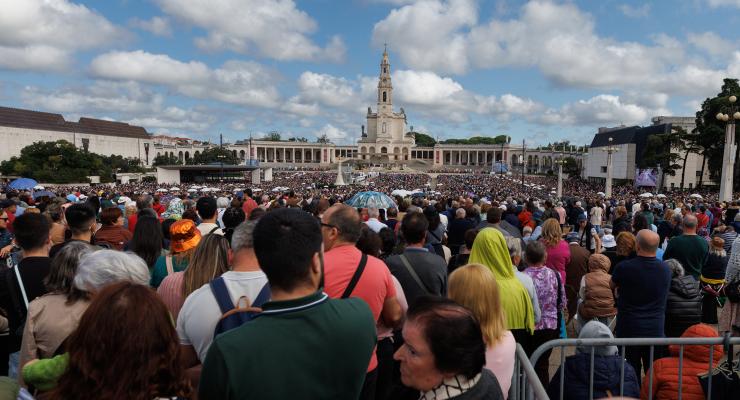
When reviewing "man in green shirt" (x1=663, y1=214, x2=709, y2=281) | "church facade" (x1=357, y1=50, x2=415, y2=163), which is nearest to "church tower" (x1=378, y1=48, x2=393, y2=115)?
"church facade" (x1=357, y1=50, x2=415, y2=163)

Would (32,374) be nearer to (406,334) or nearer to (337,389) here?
(337,389)

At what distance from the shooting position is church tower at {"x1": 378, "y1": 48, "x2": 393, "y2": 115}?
12394 centimetres

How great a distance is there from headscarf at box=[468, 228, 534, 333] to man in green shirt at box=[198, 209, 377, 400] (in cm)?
208

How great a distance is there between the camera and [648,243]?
4.62 m

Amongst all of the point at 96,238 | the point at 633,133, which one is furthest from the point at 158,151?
the point at 96,238

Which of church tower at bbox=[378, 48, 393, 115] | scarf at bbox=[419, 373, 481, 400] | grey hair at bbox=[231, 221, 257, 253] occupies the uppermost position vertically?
church tower at bbox=[378, 48, 393, 115]

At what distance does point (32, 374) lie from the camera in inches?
81.3

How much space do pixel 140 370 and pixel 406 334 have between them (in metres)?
1.11

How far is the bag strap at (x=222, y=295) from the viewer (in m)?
2.73

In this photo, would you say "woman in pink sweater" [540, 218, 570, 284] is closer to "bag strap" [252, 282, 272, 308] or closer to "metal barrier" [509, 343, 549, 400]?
"metal barrier" [509, 343, 549, 400]

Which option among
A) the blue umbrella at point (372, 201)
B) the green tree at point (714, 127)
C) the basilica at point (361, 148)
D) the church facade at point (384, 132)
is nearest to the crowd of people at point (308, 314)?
the blue umbrella at point (372, 201)

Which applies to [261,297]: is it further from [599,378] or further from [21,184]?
[21,184]

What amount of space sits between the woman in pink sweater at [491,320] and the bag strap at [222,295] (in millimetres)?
1379

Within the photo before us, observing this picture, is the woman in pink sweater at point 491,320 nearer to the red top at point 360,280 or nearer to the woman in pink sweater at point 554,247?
the red top at point 360,280
